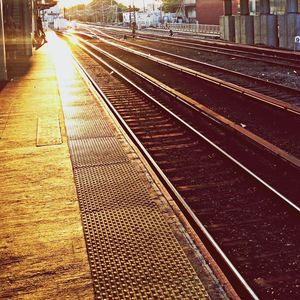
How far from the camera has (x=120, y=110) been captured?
1271cm

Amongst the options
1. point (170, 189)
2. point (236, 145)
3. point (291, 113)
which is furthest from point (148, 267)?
point (291, 113)

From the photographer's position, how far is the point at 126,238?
189 inches

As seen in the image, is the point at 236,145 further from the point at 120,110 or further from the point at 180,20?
the point at 180,20

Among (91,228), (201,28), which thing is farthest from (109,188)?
(201,28)

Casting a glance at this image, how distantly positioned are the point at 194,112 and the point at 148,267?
7276 mm

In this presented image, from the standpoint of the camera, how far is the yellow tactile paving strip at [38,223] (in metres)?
3.92

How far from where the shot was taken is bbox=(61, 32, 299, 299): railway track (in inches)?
184

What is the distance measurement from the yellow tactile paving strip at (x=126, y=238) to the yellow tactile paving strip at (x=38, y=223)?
137 mm

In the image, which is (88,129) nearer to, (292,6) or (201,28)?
(292,6)

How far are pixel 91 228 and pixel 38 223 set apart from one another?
58 centimetres

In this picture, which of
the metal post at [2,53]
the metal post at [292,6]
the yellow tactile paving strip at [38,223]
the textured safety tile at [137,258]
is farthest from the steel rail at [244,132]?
the metal post at [292,6]

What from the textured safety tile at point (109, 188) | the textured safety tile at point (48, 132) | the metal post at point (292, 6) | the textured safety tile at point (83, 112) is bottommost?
the textured safety tile at point (109, 188)

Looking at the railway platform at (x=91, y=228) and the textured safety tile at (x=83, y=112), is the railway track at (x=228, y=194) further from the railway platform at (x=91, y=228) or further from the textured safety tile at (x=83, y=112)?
the textured safety tile at (x=83, y=112)

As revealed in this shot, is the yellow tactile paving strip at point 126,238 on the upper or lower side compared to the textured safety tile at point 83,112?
lower
